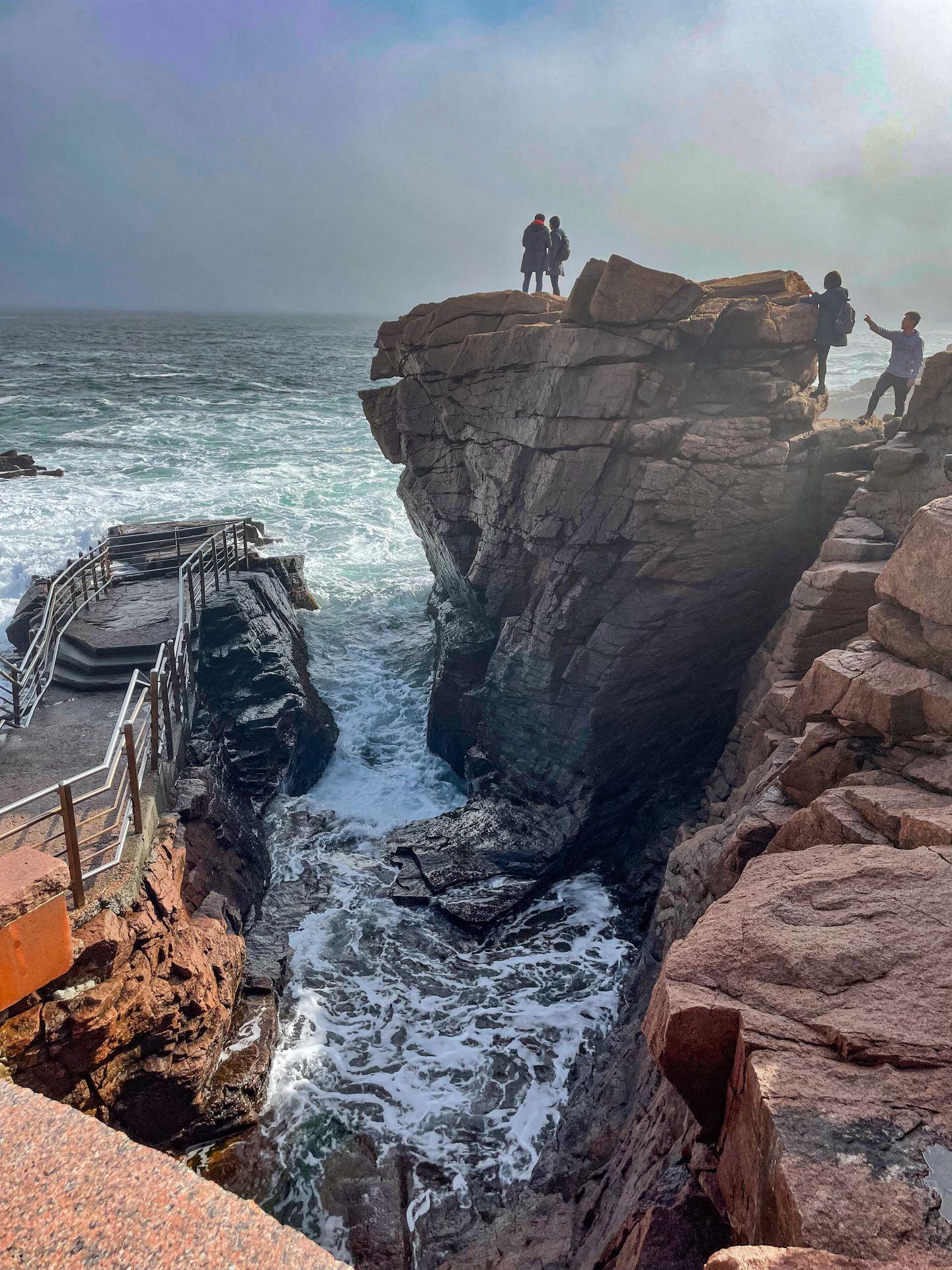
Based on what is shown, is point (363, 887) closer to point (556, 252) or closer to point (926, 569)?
point (926, 569)

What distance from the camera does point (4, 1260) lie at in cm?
234

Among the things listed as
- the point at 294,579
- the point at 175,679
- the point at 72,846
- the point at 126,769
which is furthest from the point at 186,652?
the point at 294,579

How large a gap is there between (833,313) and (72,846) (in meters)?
13.5

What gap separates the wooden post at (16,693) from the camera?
997cm

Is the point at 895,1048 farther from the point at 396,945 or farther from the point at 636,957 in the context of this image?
the point at 396,945

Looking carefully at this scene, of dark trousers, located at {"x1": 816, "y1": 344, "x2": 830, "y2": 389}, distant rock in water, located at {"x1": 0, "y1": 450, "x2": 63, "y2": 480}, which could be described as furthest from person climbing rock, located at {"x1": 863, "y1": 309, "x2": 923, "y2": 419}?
distant rock in water, located at {"x1": 0, "y1": 450, "x2": 63, "y2": 480}

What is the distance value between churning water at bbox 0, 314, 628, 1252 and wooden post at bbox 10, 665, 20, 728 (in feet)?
15.1

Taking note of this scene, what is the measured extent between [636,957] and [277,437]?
3457 cm

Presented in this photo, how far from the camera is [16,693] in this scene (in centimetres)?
1002

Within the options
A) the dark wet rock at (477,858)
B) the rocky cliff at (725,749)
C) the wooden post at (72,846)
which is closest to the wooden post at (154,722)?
the wooden post at (72,846)

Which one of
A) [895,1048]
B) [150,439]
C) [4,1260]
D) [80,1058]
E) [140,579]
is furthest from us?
[150,439]

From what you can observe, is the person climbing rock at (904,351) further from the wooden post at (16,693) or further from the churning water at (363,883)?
the wooden post at (16,693)

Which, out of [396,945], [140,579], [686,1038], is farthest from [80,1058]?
[140,579]

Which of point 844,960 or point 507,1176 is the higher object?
point 844,960
